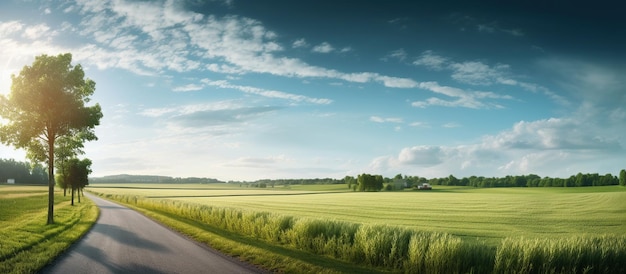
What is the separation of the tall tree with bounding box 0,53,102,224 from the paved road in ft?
40.6

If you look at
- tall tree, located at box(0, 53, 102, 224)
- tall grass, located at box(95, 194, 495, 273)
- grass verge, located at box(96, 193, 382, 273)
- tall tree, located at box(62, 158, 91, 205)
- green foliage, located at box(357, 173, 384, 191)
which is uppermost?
tall tree, located at box(0, 53, 102, 224)

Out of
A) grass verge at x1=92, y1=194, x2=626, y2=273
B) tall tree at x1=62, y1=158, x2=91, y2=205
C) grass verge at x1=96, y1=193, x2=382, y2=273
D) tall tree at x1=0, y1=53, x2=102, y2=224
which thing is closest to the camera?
grass verge at x1=92, y1=194, x2=626, y2=273

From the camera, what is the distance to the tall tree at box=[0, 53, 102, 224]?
88.2 feet

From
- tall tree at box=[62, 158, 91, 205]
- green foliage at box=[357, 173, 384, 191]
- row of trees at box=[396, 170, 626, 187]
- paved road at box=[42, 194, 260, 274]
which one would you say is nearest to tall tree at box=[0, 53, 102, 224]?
paved road at box=[42, 194, 260, 274]

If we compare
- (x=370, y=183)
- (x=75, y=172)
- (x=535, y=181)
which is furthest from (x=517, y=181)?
(x=75, y=172)

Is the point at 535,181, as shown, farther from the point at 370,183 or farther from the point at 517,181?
the point at 370,183

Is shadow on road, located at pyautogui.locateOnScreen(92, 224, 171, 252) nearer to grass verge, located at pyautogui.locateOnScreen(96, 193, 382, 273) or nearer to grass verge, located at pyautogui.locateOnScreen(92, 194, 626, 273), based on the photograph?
grass verge, located at pyautogui.locateOnScreen(96, 193, 382, 273)

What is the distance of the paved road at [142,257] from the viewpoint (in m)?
12.0

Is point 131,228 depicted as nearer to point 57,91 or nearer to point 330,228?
point 57,91

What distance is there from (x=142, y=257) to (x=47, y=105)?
2007 cm

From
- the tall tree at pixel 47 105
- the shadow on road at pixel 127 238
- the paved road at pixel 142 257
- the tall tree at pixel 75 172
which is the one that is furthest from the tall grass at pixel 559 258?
the tall tree at pixel 75 172

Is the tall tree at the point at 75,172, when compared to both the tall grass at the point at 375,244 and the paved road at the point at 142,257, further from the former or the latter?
the tall grass at the point at 375,244

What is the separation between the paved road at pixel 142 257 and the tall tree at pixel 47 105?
1237cm

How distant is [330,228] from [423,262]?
5199 millimetres
